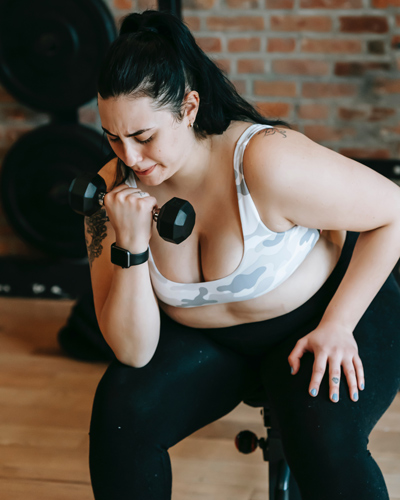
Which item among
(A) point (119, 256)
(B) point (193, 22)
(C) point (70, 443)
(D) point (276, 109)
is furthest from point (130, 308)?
(B) point (193, 22)

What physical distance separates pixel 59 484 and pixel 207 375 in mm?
690

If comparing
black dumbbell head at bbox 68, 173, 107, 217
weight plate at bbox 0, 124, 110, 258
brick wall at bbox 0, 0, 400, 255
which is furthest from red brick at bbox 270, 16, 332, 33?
black dumbbell head at bbox 68, 173, 107, 217

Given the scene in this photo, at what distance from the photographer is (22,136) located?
2518 mm

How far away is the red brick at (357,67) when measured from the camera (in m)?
2.27

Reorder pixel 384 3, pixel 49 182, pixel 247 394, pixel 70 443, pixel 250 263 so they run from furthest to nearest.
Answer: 1. pixel 49 182
2. pixel 384 3
3. pixel 70 443
4. pixel 247 394
5. pixel 250 263

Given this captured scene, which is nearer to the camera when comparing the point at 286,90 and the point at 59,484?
the point at 59,484

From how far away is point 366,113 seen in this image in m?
2.34

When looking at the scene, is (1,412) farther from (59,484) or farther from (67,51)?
(67,51)

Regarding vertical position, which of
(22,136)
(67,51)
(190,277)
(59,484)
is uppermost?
(67,51)

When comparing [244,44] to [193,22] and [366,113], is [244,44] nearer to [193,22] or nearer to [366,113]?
[193,22]

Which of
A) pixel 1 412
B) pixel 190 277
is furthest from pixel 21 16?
pixel 190 277

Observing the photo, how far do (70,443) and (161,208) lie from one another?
3.39 ft

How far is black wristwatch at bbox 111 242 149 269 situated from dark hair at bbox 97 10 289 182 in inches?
10.1

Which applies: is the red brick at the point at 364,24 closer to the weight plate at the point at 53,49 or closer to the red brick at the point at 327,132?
the red brick at the point at 327,132
